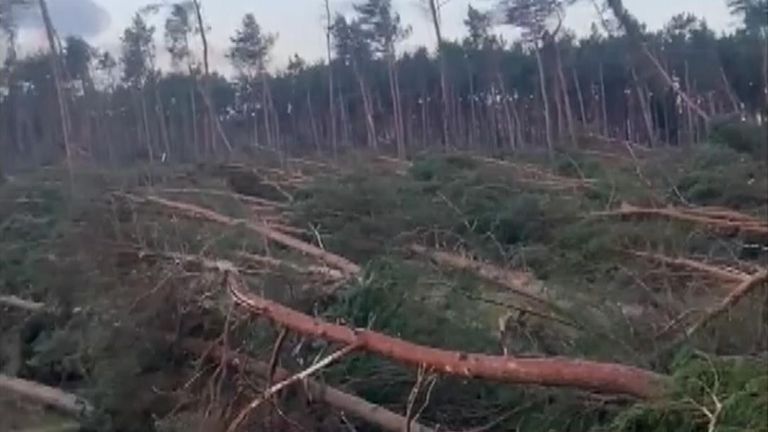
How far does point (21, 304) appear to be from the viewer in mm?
8102

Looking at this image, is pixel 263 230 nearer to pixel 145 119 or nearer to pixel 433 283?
pixel 433 283

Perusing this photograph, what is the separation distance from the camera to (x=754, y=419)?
9.33 ft

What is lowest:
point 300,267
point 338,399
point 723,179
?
point 338,399

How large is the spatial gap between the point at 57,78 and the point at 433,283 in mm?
14696

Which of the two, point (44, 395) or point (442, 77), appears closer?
point (44, 395)

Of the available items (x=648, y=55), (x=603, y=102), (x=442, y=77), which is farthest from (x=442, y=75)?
(x=648, y=55)

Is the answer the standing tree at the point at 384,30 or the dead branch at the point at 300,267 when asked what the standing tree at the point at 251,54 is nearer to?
the standing tree at the point at 384,30

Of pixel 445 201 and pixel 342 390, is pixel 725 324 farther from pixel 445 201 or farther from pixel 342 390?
pixel 445 201

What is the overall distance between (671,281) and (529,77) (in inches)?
806

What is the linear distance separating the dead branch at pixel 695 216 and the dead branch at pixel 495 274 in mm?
698

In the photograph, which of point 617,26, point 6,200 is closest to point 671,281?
point 617,26

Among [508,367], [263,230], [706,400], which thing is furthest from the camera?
[263,230]

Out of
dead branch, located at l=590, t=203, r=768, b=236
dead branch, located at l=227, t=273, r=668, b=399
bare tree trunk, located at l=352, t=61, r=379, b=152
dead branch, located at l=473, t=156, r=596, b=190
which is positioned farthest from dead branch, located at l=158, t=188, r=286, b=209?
bare tree trunk, located at l=352, t=61, r=379, b=152

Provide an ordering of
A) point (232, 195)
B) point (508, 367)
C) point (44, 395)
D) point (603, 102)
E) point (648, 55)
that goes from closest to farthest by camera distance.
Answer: point (508, 367)
point (44, 395)
point (648, 55)
point (232, 195)
point (603, 102)
